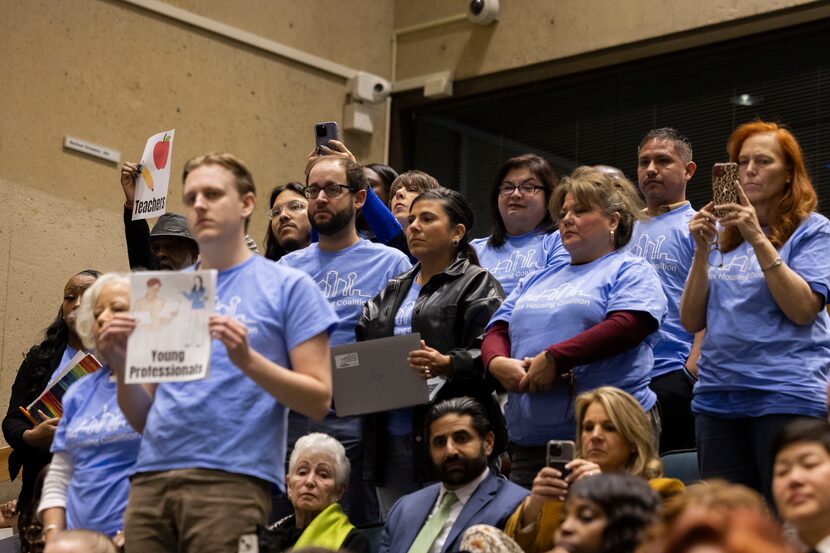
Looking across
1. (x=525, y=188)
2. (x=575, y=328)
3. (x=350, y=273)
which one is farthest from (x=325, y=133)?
(x=575, y=328)

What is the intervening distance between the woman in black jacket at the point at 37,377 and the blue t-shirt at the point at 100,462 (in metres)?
1.70

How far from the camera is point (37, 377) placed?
518 cm

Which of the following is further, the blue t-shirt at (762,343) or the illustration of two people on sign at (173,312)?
the blue t-shirt at (762,343)

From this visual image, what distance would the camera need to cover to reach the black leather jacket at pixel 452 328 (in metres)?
4.09

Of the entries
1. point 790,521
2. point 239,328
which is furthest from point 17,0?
point 790,521

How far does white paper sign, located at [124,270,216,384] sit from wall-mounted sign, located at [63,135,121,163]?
4.35 meters

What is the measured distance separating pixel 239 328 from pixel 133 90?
4.87m

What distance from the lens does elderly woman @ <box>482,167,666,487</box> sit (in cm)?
376

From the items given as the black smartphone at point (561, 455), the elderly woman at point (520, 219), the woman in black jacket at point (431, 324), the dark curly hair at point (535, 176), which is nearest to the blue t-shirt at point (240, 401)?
the black smartphone at point (561, 455)

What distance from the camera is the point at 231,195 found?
2.84 metres

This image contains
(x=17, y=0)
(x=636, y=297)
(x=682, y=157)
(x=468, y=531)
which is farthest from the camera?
(x=17, y=0)

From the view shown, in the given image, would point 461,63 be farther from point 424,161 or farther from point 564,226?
point 564,226

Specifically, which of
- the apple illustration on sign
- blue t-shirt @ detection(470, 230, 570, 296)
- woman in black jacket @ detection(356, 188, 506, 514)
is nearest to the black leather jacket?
woman in black jacket @ detection(356, 188, 506, 514)

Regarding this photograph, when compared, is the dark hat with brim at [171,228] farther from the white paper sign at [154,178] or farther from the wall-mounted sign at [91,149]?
the wall-mounted sign at [91,149]
